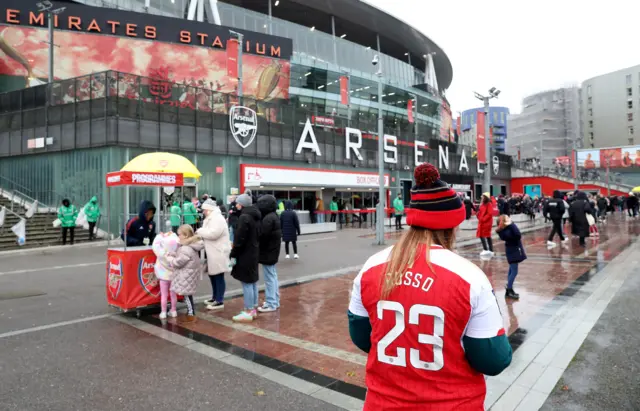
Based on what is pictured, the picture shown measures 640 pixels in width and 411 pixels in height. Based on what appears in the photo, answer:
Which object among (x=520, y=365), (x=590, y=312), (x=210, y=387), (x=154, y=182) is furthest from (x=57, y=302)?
(x=590, y=312)

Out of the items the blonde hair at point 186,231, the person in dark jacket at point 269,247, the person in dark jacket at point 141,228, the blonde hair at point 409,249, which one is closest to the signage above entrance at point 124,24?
the person in dark jacket at point 141,228

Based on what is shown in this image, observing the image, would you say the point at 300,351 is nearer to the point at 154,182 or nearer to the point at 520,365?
the point at 520,365

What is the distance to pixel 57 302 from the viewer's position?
744 cm

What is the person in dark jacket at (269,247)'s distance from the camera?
665 cm

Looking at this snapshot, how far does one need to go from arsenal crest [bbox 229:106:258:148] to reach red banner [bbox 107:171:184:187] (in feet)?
55.0

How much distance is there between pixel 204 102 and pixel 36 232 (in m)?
10.4

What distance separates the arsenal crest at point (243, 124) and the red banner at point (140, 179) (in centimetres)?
1676

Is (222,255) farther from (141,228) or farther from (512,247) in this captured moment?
(512,247)

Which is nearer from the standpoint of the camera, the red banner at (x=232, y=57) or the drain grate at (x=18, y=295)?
the drain grate at (x=18, y=295)

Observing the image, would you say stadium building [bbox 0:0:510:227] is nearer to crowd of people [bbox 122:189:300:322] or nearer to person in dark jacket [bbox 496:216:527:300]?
crowd of people [bbox 122:189:300:322]

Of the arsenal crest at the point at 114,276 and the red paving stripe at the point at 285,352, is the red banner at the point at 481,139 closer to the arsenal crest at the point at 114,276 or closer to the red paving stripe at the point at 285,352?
the red paving stripe at the point at 285,352

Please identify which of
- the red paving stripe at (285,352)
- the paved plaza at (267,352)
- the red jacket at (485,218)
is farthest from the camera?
the red jacket at (485,218)

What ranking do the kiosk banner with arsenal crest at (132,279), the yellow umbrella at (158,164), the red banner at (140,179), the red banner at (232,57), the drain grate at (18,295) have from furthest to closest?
the red banner at (232,57) < the yellow umbrella at (158,164) < the drain grate at (18,295) < the red banner at (140,179) < the kiosk banner with arsenal crest at (132,279)

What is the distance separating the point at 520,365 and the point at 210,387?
10.6ft
